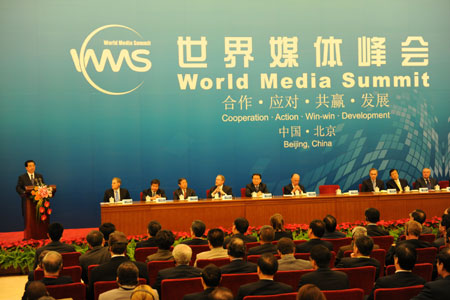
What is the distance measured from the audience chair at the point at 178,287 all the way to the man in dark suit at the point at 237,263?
301mm

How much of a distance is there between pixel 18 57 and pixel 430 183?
765 cm

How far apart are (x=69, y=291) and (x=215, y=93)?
6690mm

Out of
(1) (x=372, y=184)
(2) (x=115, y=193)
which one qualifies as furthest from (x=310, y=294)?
(1) (x=372, y=184)

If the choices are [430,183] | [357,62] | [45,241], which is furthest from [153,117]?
[430,183]

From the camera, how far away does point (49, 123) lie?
9.22 m

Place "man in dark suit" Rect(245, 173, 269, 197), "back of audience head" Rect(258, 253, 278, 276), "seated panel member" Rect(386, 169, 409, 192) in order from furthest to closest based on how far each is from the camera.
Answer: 1. "seated panel member" Rect(386, 169, 409, 192)
2. "man in dark suit" Rect(245, 173, 269, 197)
3. "back of audience head" Rect(258, 253, 278, 276)

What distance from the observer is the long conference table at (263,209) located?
7.30 m

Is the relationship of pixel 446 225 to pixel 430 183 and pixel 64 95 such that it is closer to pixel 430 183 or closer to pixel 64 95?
pixel 430 183

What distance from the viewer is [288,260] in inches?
155

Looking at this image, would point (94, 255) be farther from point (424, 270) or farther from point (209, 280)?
point (424, 270)

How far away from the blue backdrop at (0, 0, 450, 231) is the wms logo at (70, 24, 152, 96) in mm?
19

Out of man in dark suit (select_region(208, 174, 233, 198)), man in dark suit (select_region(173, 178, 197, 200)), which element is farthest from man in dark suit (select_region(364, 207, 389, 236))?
man in dark suit (select_region(173, 178, 197, 200))

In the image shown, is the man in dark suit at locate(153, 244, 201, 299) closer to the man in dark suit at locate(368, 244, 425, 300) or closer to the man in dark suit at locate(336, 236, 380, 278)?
the man in dark suit at locate(336, 236, 380, 278)

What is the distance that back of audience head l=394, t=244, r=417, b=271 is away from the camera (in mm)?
3322
